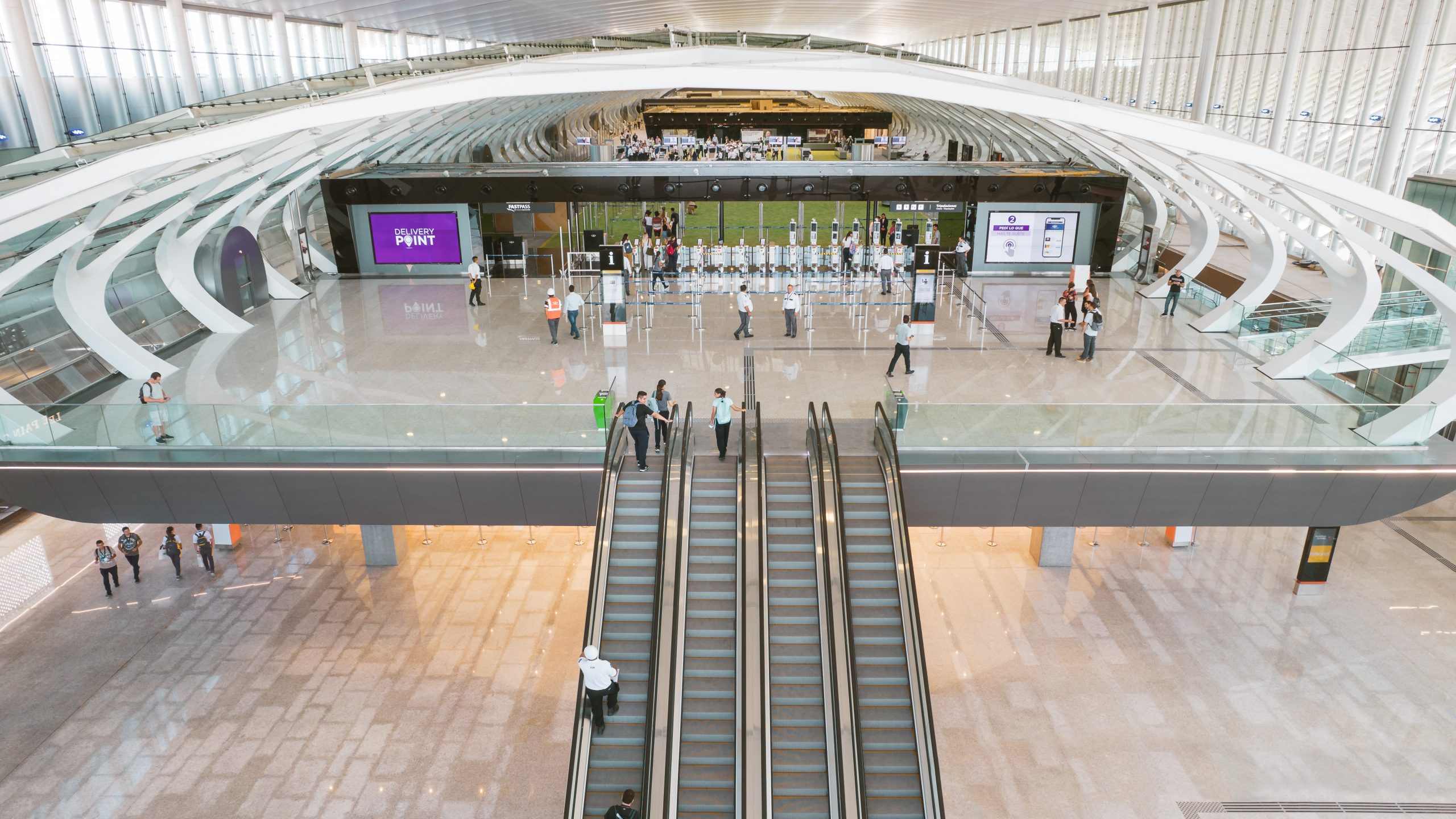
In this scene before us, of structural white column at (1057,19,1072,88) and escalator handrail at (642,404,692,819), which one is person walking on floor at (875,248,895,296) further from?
structural white column at (1057,19,1072,88)

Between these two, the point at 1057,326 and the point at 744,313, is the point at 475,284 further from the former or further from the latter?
the point at 1057,326

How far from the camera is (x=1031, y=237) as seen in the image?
72.6 feet

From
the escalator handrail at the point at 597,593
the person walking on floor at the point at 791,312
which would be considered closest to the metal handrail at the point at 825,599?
the escalator handrail at the point at 597,593

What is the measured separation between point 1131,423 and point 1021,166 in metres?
12.8

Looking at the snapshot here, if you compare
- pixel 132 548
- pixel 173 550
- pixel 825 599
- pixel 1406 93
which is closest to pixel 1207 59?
pixel 1406 93

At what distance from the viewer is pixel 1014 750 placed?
11.4m

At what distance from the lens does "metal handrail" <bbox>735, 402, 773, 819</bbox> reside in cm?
812

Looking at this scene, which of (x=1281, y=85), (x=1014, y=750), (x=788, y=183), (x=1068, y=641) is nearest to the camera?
(x=1014, y=750)

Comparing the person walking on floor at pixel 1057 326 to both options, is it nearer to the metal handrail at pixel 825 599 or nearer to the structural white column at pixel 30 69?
the metal handrail at pixel 825 599

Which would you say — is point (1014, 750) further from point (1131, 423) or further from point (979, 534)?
point (979, 534)

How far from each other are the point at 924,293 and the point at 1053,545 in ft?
16.8

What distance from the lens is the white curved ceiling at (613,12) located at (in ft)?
88.9

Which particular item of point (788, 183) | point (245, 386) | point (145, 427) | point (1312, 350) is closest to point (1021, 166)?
point (788, 183)

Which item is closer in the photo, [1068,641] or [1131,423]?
[1131,423]
